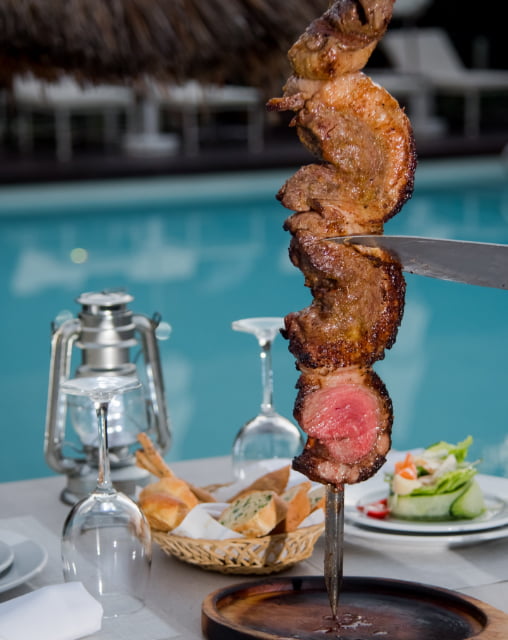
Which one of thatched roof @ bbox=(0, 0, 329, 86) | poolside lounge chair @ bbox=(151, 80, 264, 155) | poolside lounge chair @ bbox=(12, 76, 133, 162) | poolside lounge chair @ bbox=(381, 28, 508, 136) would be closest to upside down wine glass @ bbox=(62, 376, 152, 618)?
thatched roof @ bbox=(0, 0, 329, 86)

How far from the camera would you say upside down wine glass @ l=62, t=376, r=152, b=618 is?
1.38 metres


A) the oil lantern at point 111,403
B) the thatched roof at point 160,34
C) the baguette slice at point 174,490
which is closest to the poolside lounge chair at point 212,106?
the thatched roof at point 160,34

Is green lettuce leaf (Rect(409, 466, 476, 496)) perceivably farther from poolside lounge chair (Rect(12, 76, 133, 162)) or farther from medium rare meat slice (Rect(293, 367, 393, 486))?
poolside lounge chair (Rect(12, 76, 133, 162))

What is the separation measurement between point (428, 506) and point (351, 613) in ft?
1.36

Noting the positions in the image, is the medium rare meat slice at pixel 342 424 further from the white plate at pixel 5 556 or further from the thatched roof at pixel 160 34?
the thatched roof at pixel 160 34

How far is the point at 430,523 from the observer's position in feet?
5.37

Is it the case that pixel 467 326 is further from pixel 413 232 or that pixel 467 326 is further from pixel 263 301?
pixel 413 232

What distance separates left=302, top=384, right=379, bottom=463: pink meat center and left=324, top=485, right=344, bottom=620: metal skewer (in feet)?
0.13

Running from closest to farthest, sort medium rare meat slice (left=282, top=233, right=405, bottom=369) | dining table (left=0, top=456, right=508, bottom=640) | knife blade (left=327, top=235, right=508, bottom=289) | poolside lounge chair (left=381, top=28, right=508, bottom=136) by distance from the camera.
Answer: knife blade (left=327, top=235, right=508, bottom=289) < medium rare meat slice (left=282, top=233, right=405, bottom=369) < dining table (left=0, top=456, right=508, bottom=640) < poolside lounge chair (left=381, top=28, right=508, bottom=136)

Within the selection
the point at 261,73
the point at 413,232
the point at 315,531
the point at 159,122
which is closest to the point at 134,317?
the point at 315,531

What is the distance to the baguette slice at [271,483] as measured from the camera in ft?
5.27

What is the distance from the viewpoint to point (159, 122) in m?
12.9

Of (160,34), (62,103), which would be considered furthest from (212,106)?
(160,34)

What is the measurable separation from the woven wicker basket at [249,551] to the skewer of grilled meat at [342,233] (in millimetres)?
268
